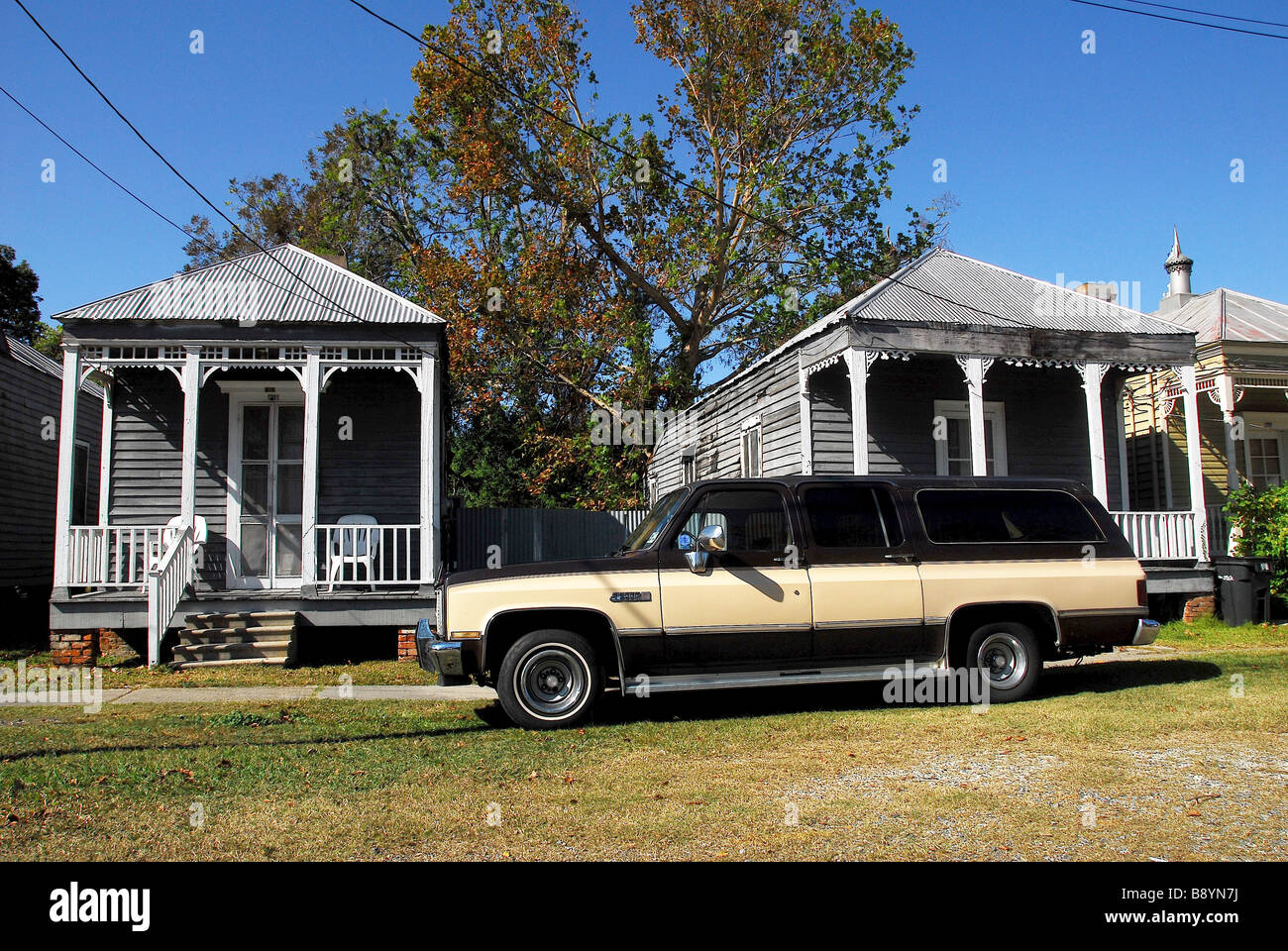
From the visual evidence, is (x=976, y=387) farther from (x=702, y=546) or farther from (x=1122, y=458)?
(x=702, y=546)

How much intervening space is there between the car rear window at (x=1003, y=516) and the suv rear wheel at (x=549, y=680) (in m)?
3.08

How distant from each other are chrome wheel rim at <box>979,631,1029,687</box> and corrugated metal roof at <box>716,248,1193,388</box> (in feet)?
18.2

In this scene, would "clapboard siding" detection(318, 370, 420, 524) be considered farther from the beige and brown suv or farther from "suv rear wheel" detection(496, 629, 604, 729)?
"suv rear wheel" detection(496, 629, 604, 729)

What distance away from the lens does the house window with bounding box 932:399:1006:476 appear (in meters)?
14.2

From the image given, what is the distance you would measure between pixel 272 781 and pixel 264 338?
8.51 m

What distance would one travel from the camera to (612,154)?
2545 centimetres

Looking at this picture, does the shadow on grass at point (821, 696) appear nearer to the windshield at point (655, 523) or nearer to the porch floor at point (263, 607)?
the windshield at point (655, 523)

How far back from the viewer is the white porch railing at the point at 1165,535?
44.1 ft

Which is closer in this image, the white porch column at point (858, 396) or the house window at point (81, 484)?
the white porch column at point (858, 396)

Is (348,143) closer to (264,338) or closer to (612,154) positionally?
(612,154)

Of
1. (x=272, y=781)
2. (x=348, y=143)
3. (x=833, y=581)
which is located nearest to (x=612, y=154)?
(x=348, y=143)

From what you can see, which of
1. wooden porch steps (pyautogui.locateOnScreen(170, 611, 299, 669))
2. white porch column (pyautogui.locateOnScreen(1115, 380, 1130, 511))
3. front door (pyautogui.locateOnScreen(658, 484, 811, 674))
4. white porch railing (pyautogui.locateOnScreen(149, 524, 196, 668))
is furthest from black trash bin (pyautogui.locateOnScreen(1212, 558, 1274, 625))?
white porch railing (pyautogui.locateOnScreen(149, 524, 196, 668))

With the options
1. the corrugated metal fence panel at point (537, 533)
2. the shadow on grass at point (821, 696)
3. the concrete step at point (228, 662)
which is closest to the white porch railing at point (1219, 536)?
the shadow on grass at point (821, 696)

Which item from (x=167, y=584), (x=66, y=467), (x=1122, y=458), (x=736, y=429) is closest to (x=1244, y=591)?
(x=1122, y=458)
